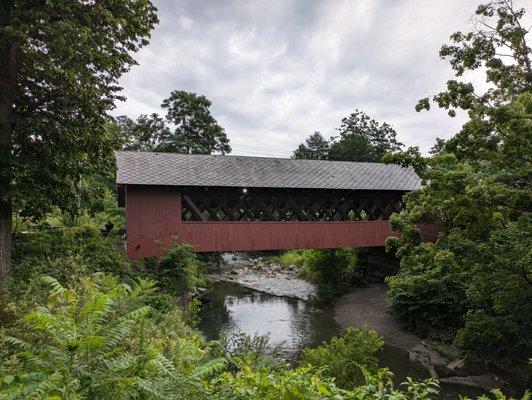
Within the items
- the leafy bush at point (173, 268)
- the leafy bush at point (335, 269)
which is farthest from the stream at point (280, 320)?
the leafy bush at point (173, 268)

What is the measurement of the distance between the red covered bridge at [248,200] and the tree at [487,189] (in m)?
6.25

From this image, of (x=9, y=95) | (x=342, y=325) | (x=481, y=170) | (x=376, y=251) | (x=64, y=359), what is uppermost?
(x=9, y=95)

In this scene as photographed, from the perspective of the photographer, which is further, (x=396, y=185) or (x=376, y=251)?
(x=376, y=251)

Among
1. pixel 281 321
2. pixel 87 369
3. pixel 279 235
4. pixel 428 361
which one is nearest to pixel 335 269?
pixel 281 321

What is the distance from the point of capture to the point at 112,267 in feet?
33.2

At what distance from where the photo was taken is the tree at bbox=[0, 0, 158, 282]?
7.21m

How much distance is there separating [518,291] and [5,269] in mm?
10481

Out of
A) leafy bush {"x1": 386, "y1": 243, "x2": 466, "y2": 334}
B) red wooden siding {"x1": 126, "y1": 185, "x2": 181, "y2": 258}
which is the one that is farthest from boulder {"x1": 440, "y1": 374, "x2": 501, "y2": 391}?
red wooden siding {"x1": 126, "y1": 185, "x2": 181, "y2": 258}

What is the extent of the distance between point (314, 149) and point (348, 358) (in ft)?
163

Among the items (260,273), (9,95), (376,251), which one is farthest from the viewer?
(260,273)

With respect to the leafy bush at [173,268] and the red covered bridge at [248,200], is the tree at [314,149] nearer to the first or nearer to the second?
the red covered bridge at [248,200]

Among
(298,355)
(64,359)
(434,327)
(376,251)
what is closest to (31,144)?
(64,359)

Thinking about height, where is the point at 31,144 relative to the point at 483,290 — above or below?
above

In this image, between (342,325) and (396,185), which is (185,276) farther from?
(396,185)
